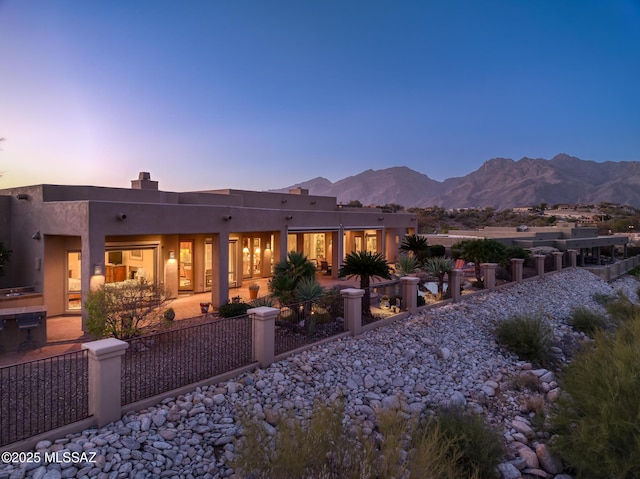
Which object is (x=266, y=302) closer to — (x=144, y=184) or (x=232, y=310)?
(x=232, y=310)

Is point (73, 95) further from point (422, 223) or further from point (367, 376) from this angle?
point (422, 223)

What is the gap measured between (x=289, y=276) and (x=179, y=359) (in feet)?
17.5

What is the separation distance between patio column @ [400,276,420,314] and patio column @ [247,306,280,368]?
263 inches

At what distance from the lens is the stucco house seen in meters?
11.2

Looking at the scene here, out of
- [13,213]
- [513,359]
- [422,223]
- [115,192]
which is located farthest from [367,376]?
[422,223]

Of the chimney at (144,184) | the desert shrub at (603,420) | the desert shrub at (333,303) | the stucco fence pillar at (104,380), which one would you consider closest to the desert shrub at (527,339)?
the desert shrub at (333,303)

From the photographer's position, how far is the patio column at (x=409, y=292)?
13837 mm

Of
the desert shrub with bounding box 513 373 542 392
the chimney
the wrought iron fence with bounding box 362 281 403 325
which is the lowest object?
the desert shrub with bounding box 513 373 542 392

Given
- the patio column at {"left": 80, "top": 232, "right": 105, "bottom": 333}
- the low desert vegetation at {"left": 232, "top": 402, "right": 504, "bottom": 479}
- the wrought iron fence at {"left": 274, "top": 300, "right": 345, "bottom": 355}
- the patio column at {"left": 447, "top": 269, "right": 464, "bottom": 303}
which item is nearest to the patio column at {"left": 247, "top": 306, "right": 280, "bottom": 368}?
the wrought iron fence at {"left": 274, "top": 300, "right": 345, "bottom": 355}

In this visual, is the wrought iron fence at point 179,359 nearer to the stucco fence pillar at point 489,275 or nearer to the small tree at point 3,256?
the small tree at point 3,256

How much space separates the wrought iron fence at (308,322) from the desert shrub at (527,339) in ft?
19.6

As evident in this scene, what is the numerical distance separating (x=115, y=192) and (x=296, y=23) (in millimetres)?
18891

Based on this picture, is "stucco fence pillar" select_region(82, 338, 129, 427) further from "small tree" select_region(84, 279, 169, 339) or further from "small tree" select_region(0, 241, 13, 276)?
"small tree" select_region(0, 241, 13, 276)

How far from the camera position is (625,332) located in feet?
34.8
